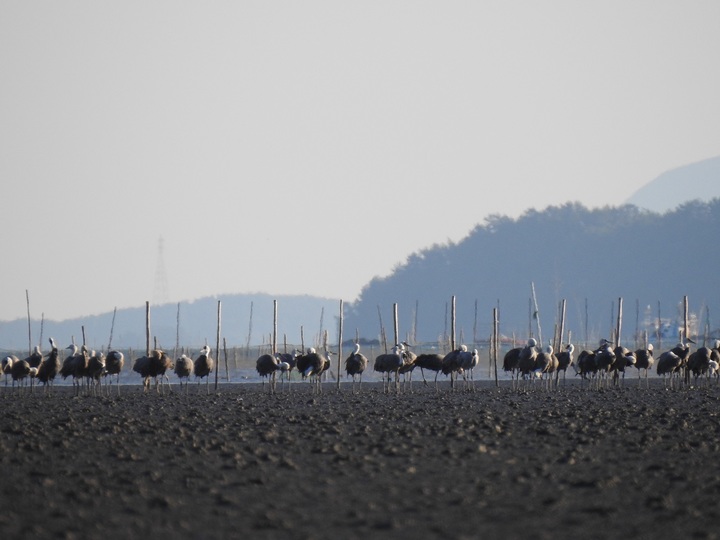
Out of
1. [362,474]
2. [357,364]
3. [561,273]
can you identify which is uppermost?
[561,273]

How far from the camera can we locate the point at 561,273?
559 ft

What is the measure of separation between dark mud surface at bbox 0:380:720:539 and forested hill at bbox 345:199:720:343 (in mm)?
125892

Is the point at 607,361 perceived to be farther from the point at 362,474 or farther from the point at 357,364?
the point at 362,474

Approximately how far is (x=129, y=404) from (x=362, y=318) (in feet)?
458

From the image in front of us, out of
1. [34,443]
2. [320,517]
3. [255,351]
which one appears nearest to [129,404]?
[34,443]

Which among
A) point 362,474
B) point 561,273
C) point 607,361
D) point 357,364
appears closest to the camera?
point 362,474

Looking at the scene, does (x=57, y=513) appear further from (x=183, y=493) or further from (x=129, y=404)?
(x=129, y=404)

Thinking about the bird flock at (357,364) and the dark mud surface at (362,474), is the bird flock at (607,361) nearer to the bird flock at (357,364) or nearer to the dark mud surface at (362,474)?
the bird flock at (357,364)

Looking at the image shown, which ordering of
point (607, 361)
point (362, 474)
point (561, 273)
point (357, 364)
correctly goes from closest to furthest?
point (362, 474) → point (607, 361) → point (357, 364) → point (561, 273)

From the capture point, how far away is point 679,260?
16625 centimetres

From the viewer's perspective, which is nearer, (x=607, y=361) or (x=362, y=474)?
(x=362, y=474)

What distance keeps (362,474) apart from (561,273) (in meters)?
154

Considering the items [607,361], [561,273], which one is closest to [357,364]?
[607,361]

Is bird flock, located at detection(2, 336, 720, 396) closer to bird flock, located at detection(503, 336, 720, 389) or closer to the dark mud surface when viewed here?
bird flock, located at detection(503, 336, 720, 389)
